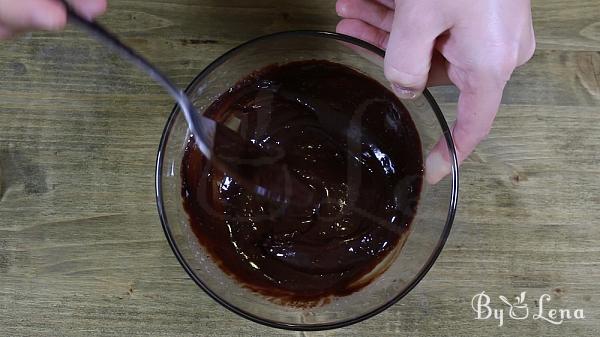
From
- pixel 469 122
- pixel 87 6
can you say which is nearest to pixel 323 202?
pixel 469 122

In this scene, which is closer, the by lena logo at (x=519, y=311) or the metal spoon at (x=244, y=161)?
the metal spoon at (x=244, y=161)

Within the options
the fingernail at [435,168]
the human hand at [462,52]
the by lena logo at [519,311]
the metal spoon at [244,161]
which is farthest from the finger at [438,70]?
the by lena logo at [519,311]

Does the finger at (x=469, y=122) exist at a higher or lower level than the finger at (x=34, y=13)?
lower

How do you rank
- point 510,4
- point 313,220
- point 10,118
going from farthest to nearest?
point 10,118 → point 313,220 → point 510,4

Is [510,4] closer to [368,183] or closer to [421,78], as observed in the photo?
[421,78]

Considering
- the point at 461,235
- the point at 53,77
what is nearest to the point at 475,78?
the point at 461,235

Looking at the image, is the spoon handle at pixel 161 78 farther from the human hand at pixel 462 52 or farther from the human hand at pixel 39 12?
the human hand at pixel 462 52

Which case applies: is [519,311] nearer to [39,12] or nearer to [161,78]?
[161,78]
